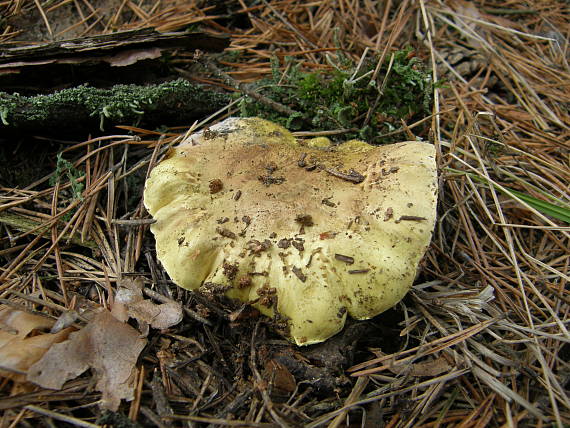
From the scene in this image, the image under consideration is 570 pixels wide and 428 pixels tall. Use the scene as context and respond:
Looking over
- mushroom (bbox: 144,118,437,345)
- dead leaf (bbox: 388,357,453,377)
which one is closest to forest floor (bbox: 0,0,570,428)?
dead leaf (bbox: 388,357,453,377)

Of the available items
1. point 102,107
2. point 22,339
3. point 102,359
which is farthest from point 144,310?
point 102,107

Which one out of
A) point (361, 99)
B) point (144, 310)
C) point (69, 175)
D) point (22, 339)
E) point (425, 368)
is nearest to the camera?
point (22, 339)

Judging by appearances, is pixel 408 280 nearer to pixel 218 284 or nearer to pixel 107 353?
pixel 218 284

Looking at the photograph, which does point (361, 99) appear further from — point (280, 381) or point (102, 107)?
point (280, 381)

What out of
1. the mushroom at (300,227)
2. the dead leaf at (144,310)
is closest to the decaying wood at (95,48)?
the mushroom at (300,227)

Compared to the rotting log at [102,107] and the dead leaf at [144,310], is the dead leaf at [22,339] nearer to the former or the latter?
the dead leaf at [144,310]

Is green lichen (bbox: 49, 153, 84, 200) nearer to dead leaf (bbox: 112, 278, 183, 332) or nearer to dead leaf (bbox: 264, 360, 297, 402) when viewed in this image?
dead leaf (bbox: 112, 278, 183, 332)
